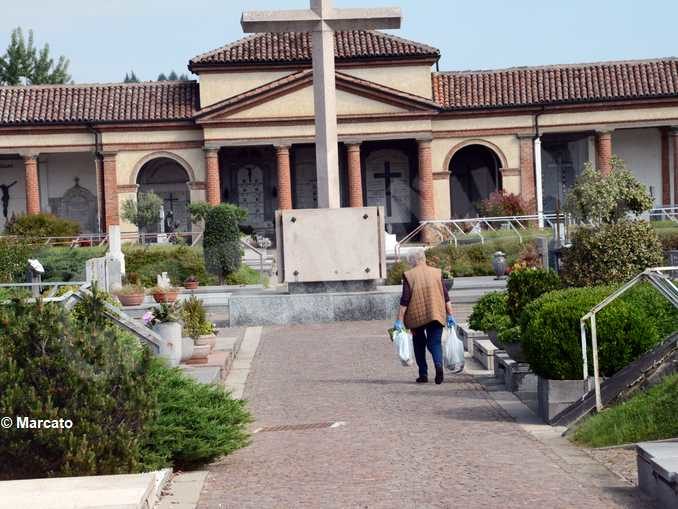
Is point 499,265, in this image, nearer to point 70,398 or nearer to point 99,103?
point 70,398

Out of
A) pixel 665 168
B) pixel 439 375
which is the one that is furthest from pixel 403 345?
pixel 665 168

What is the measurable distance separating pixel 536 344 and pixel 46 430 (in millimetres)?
4652

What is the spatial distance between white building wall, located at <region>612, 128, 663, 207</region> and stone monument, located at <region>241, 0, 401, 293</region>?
94.7 feet

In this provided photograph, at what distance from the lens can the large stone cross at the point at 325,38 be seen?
21.8m

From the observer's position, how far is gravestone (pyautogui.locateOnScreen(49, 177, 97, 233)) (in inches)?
1976

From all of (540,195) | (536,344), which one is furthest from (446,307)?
(540,195)

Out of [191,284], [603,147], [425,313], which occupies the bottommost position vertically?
[191,284]

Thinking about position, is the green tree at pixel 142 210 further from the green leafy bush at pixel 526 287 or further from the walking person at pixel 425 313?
the walking person at pixel 425 313

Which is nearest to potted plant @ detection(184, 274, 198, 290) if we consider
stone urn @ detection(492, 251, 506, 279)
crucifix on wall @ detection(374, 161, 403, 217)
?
stone urn @ detection(492, 251, 506, 279)

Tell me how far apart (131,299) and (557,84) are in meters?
26.9

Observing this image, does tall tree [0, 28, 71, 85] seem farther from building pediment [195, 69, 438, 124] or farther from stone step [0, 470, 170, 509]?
stone step [0, 470, 170, 509]

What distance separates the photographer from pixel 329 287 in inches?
918

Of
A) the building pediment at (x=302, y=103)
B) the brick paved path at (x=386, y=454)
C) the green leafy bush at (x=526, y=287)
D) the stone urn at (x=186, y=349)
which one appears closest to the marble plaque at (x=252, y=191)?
the building pediment at (x=302, y=103)

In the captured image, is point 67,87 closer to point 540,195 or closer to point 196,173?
point 196,173
